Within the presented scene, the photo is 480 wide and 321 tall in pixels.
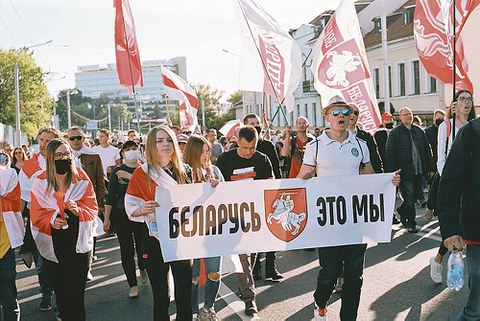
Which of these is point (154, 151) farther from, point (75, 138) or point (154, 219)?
point (75, 138)

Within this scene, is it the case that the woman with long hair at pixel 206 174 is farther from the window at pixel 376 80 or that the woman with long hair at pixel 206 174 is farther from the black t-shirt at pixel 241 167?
the window at pixel 376 80

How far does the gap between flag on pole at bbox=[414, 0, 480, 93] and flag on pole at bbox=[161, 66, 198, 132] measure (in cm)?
772

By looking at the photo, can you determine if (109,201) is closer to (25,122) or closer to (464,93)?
(464,93)

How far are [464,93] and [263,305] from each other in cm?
297

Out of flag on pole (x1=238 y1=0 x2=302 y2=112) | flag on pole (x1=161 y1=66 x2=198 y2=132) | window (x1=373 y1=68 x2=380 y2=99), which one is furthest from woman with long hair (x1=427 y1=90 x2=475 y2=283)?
window (x1=373 y1=68 x2=380 y2=99)

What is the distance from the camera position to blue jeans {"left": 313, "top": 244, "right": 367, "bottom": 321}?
16.8ft

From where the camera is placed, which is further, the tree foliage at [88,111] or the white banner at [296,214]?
the tree foliage at [88,111]

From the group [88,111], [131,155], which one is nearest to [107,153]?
[131,155]

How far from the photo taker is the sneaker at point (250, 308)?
20.1 feet

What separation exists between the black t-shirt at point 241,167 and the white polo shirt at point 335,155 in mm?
1356

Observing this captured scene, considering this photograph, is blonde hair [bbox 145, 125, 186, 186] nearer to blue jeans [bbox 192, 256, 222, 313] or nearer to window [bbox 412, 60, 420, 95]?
blue jeans [bbox 192, 256, 222, 313]

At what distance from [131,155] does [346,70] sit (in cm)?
441

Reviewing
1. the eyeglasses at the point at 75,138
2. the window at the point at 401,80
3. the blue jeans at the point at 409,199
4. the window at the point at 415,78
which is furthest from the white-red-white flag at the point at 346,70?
the window at the point at 401,80

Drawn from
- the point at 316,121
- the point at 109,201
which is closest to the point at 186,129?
the point at 109,201
